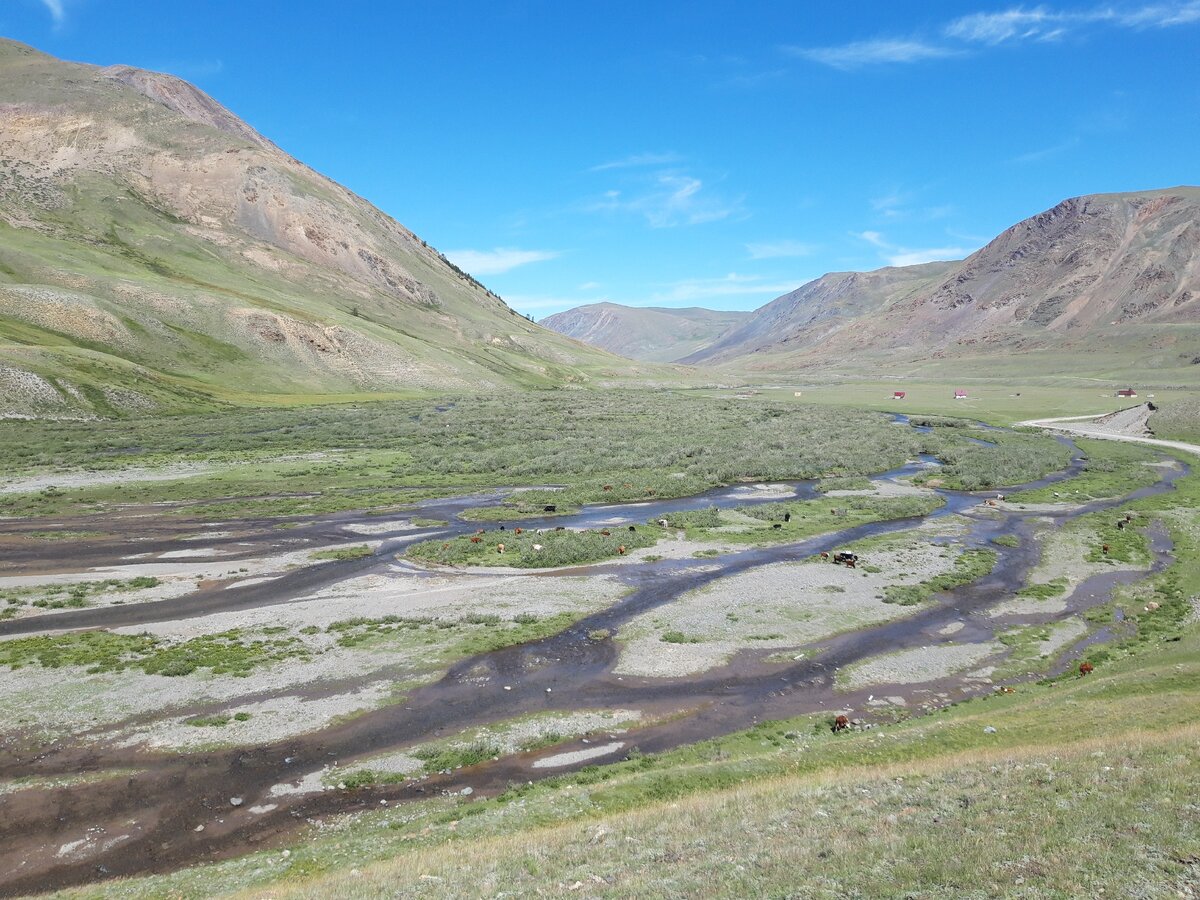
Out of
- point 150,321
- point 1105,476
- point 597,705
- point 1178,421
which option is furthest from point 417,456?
point 1178,421

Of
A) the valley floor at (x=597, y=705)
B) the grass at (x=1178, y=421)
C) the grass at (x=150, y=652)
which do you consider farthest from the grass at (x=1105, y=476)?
the grass at (x=150, y=652)

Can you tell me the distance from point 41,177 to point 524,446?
615 feet

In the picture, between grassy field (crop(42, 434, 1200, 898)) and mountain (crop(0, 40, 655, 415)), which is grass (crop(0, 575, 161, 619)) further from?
mountain (crop(0, 40, 655, 415))

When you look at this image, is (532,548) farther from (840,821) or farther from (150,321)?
(150,321)

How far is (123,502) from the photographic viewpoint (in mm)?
57812

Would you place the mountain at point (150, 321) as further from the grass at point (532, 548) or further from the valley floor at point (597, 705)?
the grass at point (532, 548)

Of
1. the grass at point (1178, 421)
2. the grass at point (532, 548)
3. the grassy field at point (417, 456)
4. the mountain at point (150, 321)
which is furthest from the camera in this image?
the mountain at point (150, 321)

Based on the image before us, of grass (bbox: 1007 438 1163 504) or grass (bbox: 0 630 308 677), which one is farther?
grass (bbox: 1007 438 1163 504)

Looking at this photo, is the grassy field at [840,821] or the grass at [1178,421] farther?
the grass at [1178,421]

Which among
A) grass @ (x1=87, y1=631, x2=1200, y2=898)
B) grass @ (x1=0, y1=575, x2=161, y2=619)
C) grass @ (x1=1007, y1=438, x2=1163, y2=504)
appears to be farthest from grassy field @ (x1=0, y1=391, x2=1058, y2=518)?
grass @ (x1=87, y1=631, x2=1200, y2=898)

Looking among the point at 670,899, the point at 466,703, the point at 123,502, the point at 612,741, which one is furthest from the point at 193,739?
the point at 123,502

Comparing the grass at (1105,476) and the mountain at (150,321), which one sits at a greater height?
the mountain at (150,321)

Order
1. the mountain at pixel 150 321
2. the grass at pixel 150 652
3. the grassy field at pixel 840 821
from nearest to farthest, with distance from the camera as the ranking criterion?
the grassy field at pixel 840 821 → the grass at pixel 150 652 → the mountain at pixel 150 321

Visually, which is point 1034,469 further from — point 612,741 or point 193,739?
point 193,739
